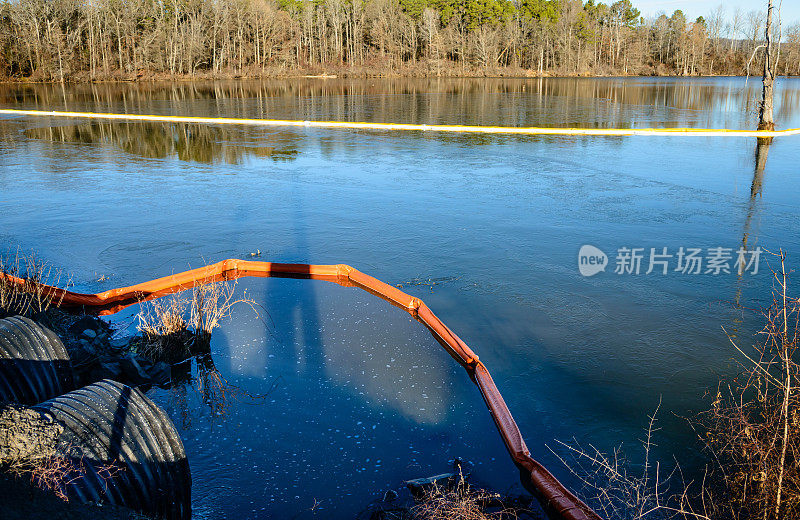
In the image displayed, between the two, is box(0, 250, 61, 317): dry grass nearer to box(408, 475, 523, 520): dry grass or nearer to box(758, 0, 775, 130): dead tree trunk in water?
box(408, 475, 523, 520): dry grass

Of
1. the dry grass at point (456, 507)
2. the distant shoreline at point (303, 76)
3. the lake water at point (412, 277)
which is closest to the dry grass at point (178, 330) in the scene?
the lake water at point (412, 277)

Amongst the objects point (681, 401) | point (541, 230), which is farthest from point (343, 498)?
point (541, 230)

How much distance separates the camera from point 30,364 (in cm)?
434

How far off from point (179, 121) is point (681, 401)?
68.5 ft

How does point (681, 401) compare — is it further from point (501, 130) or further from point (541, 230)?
point (501, 130)

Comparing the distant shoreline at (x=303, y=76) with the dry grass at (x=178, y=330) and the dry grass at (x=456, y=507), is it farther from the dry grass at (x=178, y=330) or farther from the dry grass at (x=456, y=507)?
the dry grass at (x=456, y=507)

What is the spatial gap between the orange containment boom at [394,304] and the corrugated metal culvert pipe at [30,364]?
153cm

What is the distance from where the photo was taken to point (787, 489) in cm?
331

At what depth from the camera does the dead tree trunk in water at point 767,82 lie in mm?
16719

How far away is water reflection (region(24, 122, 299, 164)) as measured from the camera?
16.0 m

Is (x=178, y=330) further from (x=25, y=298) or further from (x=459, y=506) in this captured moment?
(x=459, y=506)

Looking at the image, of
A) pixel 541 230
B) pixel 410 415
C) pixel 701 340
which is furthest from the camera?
pixel 541 230

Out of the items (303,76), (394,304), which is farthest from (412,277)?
(303,76)

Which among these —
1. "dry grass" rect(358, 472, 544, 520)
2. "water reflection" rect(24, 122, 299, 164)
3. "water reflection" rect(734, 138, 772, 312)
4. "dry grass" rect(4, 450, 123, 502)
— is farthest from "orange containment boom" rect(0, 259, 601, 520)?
"water reflection" rect(24, 122, 299, 164)
